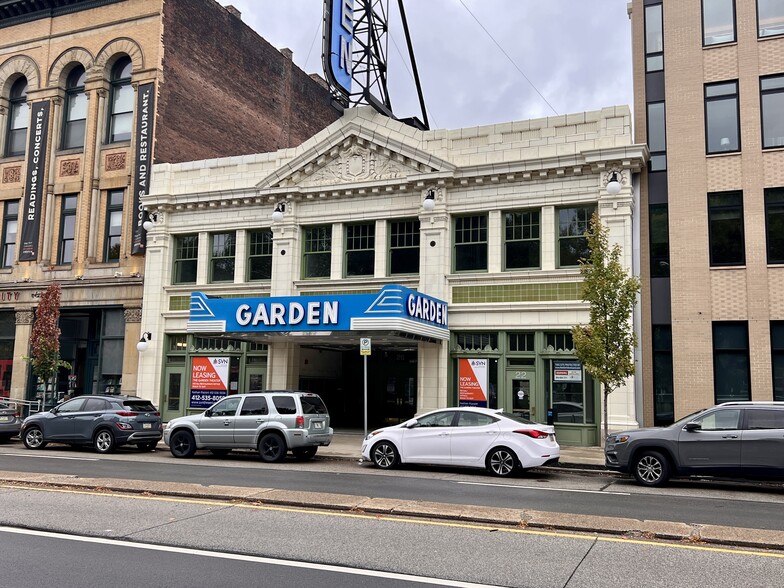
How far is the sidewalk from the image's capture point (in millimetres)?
17062

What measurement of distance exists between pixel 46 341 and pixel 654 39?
2189cm

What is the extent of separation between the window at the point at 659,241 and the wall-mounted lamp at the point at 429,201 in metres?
6.35

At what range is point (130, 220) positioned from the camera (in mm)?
27375

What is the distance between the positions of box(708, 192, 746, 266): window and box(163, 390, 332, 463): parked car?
39.2 ft

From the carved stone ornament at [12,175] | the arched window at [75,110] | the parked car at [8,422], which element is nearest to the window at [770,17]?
the arched window at [75,110]

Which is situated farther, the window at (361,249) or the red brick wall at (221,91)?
the red brick wall at (221,91)

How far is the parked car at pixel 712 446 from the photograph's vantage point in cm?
1328

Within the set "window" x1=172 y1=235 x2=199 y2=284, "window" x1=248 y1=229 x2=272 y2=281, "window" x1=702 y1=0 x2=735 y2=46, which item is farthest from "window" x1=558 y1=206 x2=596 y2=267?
"window" x1=172 y1=235 x2=199 y2=284

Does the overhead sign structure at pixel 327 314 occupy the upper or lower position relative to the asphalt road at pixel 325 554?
upper

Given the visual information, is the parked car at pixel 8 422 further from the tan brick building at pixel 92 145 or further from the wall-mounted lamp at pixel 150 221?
the wall-mounted lamp at pixel 150 221

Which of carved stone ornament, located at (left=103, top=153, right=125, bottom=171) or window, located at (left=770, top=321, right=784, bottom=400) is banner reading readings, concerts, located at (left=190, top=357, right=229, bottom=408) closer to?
carved stone ornament, located at (left=103, top=153, right=125, bottom=171)

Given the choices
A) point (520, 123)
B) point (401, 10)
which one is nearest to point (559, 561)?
point (520, 123)

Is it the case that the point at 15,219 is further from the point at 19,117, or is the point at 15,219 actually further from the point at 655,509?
the point at 655,509

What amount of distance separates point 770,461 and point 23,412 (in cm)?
2570
